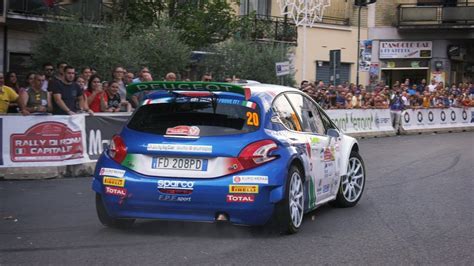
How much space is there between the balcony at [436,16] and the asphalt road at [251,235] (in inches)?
1097

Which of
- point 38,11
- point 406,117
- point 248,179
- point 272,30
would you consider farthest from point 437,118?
point 248,179

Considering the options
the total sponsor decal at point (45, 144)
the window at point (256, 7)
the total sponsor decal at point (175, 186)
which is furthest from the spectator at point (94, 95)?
the window at point (256, 7)

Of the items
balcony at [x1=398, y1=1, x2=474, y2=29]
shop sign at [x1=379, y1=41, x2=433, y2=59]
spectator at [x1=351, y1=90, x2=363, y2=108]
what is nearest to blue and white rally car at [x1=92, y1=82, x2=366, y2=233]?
spectator at [x1=351, y1=90, x2=363, y2=108]

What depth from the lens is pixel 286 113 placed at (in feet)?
25.1

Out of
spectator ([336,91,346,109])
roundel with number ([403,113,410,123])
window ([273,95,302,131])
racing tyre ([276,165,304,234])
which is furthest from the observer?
roundel with number ([403,113,410,123])

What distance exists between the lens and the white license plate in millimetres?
6793

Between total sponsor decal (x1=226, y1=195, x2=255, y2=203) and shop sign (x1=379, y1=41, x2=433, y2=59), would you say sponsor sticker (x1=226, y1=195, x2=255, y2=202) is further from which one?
shop sign (x1=379, y1=41, x2=433, y2=59)

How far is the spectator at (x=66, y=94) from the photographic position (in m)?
12.3

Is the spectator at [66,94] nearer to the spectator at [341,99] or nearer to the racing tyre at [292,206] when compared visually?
the racing tyre at [292,206]

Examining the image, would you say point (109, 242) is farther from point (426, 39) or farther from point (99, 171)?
point (426, 39)

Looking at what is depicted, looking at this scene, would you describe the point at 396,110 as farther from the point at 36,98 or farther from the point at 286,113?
the point at 286,113

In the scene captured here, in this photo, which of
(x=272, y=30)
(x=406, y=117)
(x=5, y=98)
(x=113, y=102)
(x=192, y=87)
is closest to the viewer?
(x=192, y=87)

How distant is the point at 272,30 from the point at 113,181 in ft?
82.7

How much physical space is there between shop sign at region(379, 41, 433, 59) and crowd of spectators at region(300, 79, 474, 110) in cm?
529
